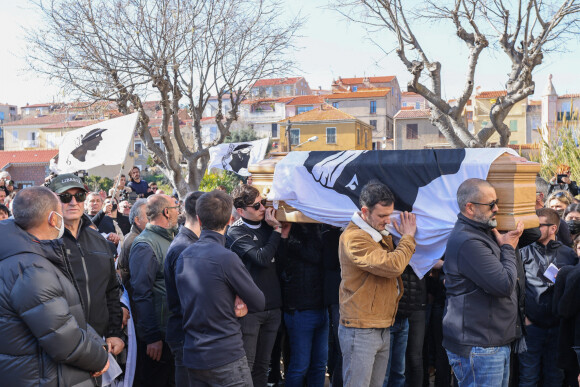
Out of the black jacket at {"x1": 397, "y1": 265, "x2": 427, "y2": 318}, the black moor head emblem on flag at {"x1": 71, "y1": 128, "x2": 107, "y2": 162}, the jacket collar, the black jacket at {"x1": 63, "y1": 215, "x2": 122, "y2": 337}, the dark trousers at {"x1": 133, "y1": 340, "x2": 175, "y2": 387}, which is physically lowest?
the dark trousers at {"x1": 133, "y1": 340, "x2": 175, "y2": 387}

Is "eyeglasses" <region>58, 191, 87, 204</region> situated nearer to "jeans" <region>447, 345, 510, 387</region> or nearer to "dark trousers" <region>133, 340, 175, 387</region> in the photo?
"dark trousers" <region>133, 340, 175, 387</region>

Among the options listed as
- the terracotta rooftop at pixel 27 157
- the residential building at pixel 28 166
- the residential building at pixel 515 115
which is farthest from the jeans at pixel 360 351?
the residential building at pixel 515 115

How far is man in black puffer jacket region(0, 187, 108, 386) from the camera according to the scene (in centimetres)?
290

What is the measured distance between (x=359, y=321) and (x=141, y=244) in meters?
1.89

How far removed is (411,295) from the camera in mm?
4738

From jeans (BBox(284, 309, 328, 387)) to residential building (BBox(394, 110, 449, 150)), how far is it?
53.7m

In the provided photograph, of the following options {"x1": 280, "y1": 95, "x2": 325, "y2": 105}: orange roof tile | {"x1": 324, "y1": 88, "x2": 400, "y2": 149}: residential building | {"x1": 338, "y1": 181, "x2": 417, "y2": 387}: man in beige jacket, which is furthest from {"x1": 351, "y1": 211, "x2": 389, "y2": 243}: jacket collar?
{"x1": 280, "y1": 95, "x2": 325, "y2": 105}: orange roof tile

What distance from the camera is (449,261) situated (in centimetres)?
380

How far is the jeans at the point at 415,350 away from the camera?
486 centimetres

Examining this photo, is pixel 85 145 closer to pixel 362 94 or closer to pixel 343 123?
pixel 343 123

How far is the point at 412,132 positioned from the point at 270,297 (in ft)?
182

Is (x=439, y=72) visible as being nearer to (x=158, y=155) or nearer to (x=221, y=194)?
(x=158, y=155)

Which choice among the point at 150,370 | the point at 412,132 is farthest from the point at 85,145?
the point at 412,132

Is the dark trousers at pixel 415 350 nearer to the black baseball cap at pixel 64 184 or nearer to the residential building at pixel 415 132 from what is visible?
the black baseball cap at pixel 64 184
